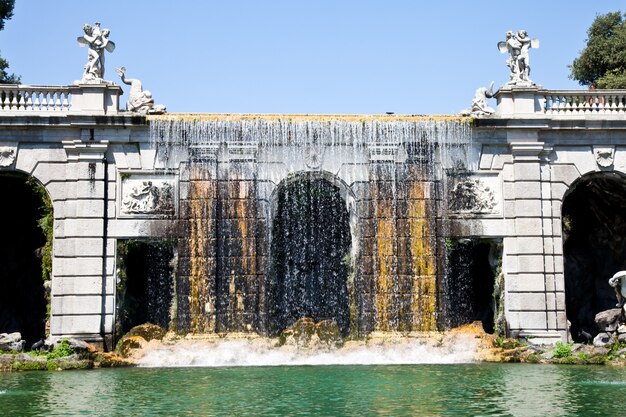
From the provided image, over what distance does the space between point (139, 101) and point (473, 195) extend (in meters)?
10.8

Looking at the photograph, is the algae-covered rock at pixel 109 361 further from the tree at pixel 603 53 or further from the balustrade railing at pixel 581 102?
the tree at pixel 603 53

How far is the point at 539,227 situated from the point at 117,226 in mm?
12967

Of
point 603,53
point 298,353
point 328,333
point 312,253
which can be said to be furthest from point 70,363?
point 603,53

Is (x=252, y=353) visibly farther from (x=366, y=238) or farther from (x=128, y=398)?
(x=128, y=398)

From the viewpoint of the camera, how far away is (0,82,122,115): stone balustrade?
27234 millimetres

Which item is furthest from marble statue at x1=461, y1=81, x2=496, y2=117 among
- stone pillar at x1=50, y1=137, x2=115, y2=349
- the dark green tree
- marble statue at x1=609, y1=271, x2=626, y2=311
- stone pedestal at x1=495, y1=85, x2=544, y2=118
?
the dark green tree

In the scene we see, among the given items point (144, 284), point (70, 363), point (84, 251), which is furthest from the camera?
point (144, 284)

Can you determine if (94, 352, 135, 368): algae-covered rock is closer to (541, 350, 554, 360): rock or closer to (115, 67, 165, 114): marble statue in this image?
(115, 67, 165, 114): marble statue

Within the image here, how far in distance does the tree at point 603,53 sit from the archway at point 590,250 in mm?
10633

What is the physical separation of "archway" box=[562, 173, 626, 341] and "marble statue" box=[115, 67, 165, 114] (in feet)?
46.4

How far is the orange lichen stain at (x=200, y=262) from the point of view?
87.3ft

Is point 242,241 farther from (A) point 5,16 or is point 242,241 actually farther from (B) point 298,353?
(A) point 5,16

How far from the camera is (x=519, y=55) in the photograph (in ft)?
94.0

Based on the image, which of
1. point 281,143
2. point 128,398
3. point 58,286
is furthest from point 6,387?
point 281,143
